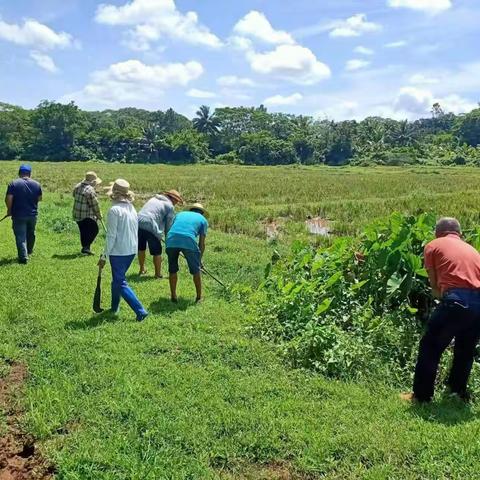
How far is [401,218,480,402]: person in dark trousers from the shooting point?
5117mm

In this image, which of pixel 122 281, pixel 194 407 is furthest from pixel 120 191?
pixel 194 407

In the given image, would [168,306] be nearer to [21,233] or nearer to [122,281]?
[122,281]

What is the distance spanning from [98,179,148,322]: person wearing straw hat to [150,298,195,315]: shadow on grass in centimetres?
57

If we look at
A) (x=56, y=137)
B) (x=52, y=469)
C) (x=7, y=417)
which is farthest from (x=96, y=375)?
(x=56, y=137)

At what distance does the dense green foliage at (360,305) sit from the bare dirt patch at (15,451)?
2.95 meters

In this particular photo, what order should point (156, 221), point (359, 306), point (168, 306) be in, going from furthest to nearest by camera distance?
point (156, 221) → point (168, 306) → point (359, 306)

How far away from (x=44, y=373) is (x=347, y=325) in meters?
3.70

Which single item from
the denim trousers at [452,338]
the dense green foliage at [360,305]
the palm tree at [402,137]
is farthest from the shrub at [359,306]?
the palm tree at [402,137]

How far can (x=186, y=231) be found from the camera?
8.23 meters

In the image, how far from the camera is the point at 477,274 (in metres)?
5.23

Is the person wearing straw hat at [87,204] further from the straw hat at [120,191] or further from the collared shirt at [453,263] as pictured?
the collared shirt at [453,263]

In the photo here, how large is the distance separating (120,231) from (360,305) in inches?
133

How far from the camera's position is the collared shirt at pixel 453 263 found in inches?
203

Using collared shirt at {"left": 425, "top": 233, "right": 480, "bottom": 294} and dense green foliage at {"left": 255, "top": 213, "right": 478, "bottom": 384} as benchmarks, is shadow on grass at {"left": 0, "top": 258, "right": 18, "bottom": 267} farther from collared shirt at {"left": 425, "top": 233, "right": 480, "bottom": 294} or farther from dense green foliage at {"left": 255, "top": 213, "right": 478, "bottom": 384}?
collared shirt at {"left": 425, "top": 233, "right": 480, "bottom": 294}
